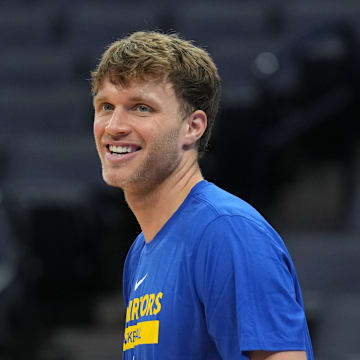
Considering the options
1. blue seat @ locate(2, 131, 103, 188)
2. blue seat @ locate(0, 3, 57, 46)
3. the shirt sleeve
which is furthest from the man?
blue seat @ locate(0, 3, 57, 46)

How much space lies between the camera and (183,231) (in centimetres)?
148

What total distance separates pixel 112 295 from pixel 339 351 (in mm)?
1699

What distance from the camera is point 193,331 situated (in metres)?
1.41

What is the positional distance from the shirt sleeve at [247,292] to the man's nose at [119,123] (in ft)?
0.86

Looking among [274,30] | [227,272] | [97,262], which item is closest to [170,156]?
[227,272]

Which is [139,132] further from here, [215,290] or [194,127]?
[215,290]

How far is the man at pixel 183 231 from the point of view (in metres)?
1.34

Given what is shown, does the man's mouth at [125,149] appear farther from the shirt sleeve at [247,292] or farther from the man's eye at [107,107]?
the shirt sleeve at [247,292]

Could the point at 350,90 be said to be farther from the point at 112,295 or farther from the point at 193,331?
the point at 193,331

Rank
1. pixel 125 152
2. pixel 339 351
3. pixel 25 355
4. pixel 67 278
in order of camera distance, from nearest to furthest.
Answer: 1. pixel 125 152
2. pixel 339 351
3. pixel 25 355
4. pixel 67 278

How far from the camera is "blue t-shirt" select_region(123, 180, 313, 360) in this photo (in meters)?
1.33

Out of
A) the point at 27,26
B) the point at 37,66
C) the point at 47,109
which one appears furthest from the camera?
the point at 27,26

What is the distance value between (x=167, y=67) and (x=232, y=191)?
3632mm

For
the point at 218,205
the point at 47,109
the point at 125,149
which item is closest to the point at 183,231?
the point at 218,205
